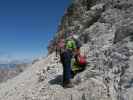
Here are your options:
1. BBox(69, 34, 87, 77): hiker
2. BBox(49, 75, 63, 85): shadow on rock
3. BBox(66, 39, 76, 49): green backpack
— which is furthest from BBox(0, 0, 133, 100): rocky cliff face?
BBox(66, 39, 76, 49): green backpack

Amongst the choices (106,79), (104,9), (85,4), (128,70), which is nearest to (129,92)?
(128,70)

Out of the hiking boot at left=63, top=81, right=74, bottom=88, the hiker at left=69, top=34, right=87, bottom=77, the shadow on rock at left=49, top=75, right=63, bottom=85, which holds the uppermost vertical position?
the hiker at left=69, top=34, right=87, bottom=77

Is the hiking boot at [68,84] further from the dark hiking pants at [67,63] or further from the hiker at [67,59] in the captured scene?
the dark hiking pants at [67,63]

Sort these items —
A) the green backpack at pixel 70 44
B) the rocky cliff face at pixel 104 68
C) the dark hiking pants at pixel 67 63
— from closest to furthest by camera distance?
the rocky cliff face at pixel 104 68 → the dark hiking pants at pixel 67 63 → the green backpack at pixel 70 44

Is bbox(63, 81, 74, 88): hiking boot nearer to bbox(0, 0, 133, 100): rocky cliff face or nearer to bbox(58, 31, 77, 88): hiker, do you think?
bbox(58, 31, 77, 88): hiker

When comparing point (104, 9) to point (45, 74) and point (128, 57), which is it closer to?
point (45, 74)

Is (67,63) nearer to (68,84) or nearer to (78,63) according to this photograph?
(78,63)

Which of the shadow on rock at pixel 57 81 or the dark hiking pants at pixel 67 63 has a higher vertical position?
the dark hiking pants at pixel 67 63

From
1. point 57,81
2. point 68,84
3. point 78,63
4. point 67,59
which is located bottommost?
point 68,84

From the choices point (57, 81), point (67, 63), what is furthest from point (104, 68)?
point (57, 81)

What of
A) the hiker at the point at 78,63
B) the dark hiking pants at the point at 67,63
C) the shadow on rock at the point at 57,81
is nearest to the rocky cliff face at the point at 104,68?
the shadow on rock at the point at 57,81

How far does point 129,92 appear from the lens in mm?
12047

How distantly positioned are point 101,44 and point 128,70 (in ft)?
15.8

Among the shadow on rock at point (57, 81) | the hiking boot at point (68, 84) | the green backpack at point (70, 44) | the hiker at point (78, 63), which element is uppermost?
the green backpack at point (70, 44)
